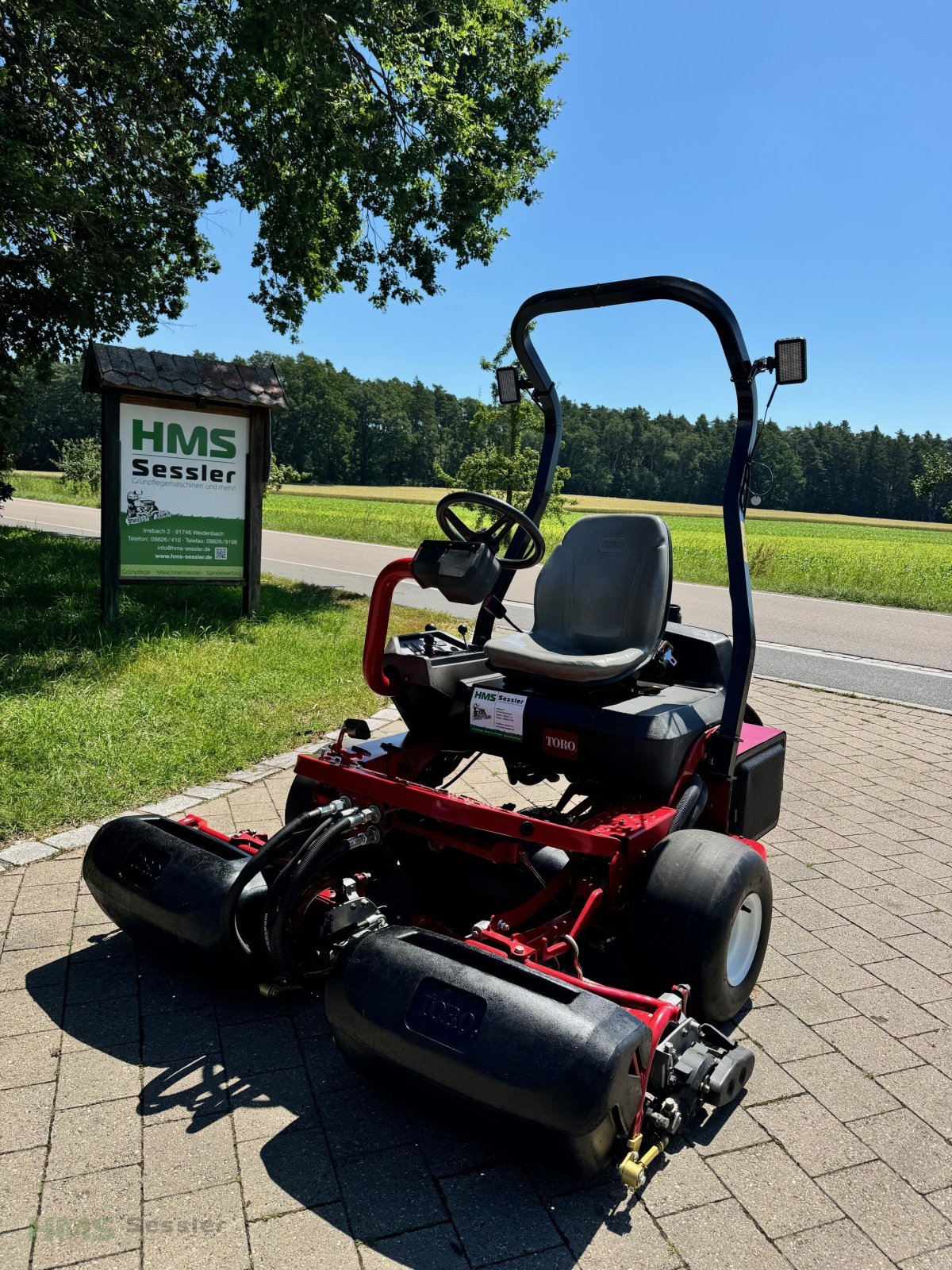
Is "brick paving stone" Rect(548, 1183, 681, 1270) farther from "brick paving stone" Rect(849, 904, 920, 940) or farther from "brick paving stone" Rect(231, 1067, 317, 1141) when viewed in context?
"brick paving stone" Rect(849, 904, 920, 940)

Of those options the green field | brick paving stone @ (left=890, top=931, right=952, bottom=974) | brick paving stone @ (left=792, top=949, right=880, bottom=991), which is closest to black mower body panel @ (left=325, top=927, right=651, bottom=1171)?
brick paving stone @ (left=792, top=949, right=880, bottom=991)

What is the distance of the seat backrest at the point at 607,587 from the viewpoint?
3.49 m

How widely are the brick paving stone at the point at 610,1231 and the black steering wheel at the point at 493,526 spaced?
1929 millimetres

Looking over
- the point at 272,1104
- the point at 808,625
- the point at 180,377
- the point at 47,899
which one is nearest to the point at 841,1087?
the point at 272,1104

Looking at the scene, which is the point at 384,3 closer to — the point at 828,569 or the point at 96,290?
the point at 96,290

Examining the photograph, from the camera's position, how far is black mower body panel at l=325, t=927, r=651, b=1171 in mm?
1997

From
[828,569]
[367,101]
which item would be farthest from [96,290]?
[828,569]

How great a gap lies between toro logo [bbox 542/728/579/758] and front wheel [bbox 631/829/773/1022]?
44 centimetres

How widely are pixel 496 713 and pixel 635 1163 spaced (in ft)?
5.02

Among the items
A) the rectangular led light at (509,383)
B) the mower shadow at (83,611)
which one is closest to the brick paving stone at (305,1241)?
the rectangular led light at (509,383)

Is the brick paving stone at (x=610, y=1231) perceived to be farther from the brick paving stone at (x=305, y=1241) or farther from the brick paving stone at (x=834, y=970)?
the brick paving stone at (x=834, y=970)

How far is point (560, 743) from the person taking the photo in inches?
125

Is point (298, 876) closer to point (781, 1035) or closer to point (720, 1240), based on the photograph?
point (720, 1240)

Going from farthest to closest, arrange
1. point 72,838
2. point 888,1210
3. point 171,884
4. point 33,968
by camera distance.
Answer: point 72,838 → point 33,968 → point 171,884 → point 888,1210
